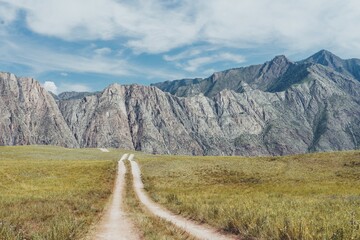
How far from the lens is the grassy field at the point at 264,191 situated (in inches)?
682

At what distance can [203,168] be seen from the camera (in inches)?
2884

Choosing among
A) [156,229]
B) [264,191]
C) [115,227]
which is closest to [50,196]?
[115,227]

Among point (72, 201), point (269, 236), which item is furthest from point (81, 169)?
point (269, 236)

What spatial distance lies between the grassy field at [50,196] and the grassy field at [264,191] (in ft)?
20.5

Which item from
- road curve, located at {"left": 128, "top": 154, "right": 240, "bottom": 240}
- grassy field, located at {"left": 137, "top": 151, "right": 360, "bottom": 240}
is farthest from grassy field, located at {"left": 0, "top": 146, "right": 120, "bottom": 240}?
grassy field, located at {"left": 137, "top": 151, "right": 360, "bottom": 240}

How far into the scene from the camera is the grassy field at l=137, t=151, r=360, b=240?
682 inches

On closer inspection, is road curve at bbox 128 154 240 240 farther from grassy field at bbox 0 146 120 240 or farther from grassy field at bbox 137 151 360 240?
grassy field at bbox 0 146 120 240

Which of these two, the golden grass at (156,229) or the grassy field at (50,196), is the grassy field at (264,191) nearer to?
the golden grass at (156,229)

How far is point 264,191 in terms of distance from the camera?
47469 mm

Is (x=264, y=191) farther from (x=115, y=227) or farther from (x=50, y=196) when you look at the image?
(x=115, y=227)

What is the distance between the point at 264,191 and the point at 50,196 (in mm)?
23701

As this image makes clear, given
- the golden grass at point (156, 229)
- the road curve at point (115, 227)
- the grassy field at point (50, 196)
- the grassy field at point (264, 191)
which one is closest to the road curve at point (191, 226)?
the grassy field at point (264, 191)

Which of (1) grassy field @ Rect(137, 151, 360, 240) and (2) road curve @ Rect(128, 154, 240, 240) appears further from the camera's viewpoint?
(2) road curve @ Rect(128, 154, 240, 240)

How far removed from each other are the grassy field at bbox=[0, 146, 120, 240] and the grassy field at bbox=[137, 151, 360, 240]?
20.5ft
